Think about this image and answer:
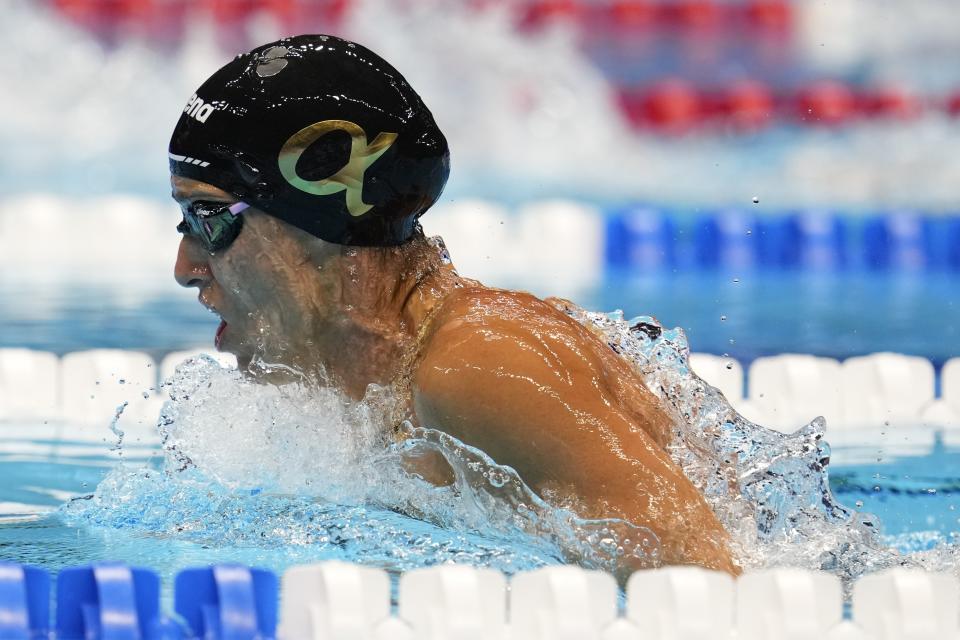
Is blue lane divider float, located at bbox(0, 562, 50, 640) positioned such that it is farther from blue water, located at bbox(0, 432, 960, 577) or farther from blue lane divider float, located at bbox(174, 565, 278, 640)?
blue water, located at bbox(0, 432, 960, 577)

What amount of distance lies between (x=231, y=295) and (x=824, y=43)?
9800mm

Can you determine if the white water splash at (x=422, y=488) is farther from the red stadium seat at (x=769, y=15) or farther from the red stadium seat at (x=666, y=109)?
the red stadium seat at (x=769, y=15)

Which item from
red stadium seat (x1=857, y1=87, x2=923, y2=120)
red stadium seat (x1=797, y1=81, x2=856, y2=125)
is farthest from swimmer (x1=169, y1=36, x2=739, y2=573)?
red stadium seat (x1=857, y1=87, x2=923, y2=120)

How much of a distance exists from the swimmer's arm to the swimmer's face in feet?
0.94

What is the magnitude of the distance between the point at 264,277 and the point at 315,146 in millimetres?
197

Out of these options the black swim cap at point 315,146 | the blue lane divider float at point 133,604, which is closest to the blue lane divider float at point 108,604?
the blue lane divider float at point 133,604

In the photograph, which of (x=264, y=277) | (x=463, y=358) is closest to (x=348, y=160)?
(x=264, y=277)

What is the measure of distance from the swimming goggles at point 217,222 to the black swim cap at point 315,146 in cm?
3

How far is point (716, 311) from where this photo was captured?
560 cm

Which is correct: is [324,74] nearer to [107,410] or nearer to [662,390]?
[662,390]

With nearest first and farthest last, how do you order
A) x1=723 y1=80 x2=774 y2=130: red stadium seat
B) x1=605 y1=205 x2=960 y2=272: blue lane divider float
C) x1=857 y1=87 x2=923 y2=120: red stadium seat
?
x1=605 y1=205 x2=960 y2=272: blue lane divider float
x1=723 y1=80 x2=774 y2=130: red stadium seat
x1=857 y1=87 x2=923 y2=120: red stadium seat

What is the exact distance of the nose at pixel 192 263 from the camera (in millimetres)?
1961

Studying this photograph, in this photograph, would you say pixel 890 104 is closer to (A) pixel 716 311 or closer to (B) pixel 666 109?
(B) pixel 666 109

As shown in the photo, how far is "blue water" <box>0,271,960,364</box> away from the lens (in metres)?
4.75
